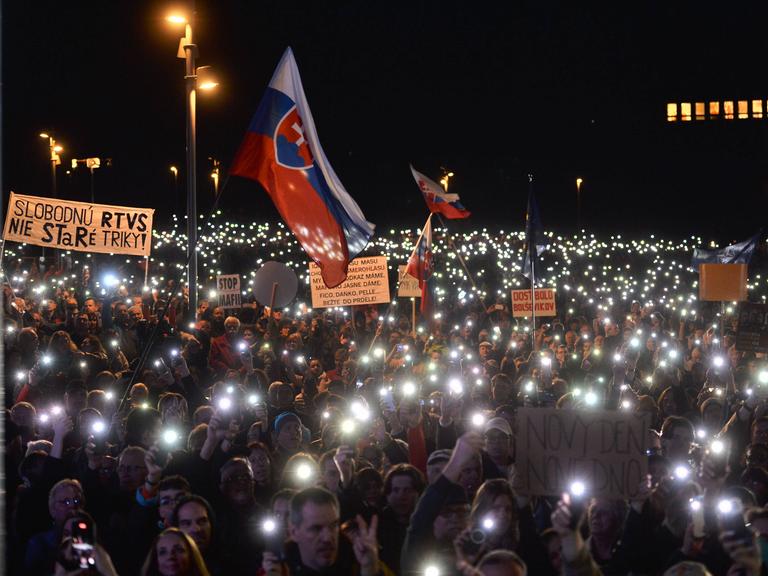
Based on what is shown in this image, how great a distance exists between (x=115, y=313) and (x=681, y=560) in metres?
11.8

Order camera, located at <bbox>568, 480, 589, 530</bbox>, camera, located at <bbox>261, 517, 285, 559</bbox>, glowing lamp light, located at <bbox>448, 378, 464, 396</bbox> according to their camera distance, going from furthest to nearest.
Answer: glowing lamp light, located at <bbox>448, 378, 464, 396</bbox>
camera, located at <bbox>261, 517, 285, 559</bbox>
camera, located at <bbox>568, 480, 589, 530</bbox>

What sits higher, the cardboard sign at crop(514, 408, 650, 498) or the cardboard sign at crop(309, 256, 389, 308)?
the cardboard sign at crop(309, 256, 389, 308)

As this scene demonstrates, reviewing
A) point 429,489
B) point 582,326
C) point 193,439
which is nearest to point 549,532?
point 429,489

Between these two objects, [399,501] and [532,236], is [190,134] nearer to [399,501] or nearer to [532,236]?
[532,236]

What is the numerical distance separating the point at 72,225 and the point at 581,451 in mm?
8943

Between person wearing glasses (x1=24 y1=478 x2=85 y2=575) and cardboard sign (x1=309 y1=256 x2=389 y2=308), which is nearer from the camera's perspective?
person wearing glasses (x1=24 y1=478 x2=85 y2=575)

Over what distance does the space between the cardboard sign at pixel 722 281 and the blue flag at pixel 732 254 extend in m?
9.18

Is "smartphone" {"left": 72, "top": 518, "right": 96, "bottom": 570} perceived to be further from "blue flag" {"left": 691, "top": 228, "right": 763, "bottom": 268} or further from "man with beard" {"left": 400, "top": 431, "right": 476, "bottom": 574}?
"blue flag" {"left": 691, "top": 228, "right": 763, "bottom": 268}

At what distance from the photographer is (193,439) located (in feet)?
24.9

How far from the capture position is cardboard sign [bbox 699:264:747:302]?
11773 millimetres

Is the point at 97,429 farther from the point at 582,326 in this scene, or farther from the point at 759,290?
the point at 759,290

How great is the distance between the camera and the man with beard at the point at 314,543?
490cm

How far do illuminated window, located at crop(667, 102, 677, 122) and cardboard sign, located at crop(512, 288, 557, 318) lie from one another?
252 ft

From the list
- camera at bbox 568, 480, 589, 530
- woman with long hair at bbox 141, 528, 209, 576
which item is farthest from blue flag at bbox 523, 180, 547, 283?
woman with long hair at bbox 141, 528, 209, 576
